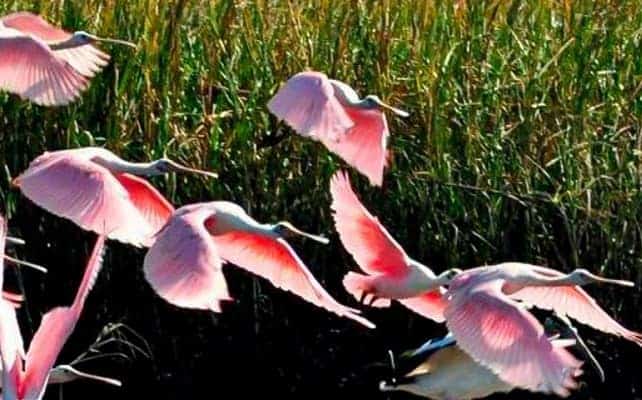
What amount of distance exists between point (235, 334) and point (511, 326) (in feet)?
5.87

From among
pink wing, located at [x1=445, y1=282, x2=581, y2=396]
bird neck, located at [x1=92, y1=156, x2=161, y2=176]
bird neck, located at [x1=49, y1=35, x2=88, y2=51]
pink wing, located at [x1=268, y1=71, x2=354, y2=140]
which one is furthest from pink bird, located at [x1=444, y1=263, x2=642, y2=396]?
bird neck, located at [x1=49, y1=35, x2=88, y2=51]

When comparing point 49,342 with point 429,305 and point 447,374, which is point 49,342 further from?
point 447,374

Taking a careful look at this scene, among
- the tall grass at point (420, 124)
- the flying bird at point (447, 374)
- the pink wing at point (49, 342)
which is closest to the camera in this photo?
the pink wing at point (49, 342)

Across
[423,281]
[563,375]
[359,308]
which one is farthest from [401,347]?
[563,375]

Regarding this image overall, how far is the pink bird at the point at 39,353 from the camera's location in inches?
163

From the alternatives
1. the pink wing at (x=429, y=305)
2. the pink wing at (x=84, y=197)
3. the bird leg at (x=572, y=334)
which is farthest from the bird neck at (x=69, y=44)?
the bird leg at (x=572, y=334)

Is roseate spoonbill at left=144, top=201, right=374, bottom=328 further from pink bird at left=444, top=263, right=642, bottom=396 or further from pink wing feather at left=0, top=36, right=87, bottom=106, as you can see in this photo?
pink wing feather at left=0, top=36, right=87, bottom=106

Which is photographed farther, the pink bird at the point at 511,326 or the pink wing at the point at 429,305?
the pink wing at the point at 429,305

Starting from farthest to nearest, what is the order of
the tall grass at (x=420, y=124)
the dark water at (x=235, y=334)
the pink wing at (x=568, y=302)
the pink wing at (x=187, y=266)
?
the dark water at (x=235, y=334)
the tall grass at (x=420, y=124)
the pink wing at (x=568, y=302)
the pink wing at (x=187, y=266)

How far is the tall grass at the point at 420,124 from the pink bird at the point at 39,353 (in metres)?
2.40

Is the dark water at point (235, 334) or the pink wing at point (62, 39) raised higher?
the pink wing at point (62, 39)

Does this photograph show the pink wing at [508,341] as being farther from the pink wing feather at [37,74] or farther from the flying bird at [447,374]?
the pink wing feather at [37,74]

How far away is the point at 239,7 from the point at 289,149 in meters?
0.51

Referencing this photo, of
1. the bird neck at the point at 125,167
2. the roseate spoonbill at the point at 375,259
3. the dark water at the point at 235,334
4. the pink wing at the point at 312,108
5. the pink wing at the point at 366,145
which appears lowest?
the dark water at the point at 235,334
